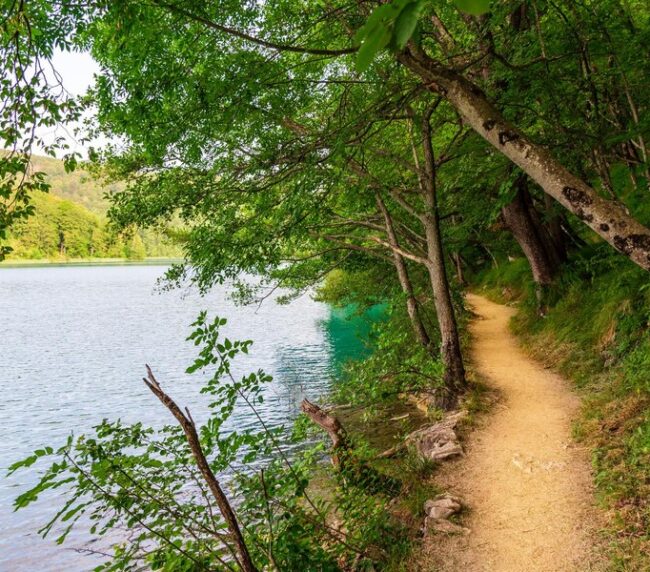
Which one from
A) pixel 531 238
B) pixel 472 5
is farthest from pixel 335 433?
pixel 531 238

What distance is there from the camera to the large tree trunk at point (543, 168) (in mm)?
3455

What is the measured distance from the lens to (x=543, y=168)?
12.3ft

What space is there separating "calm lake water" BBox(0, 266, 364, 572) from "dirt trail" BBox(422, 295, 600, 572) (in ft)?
17.4

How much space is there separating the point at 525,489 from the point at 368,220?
23.9 ft

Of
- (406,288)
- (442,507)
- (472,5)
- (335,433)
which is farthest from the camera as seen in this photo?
(406,288)

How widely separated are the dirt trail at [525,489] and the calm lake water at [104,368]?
17.4ft

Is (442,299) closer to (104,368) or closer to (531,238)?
(531,238)

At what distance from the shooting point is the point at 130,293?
5372 centimetres

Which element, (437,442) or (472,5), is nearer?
(472,5)

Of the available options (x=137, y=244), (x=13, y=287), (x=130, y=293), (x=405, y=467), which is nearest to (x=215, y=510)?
(x=405, y=467)

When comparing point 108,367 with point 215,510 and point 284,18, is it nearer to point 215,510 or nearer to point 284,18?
point 215,510

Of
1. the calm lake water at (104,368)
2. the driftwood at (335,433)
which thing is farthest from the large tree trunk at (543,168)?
the calm lake water at (104,368)

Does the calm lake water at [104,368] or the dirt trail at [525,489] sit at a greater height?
the dirt trail at [525,489]

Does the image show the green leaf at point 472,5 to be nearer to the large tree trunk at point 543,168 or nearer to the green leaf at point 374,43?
the green leaf at point 374,43
